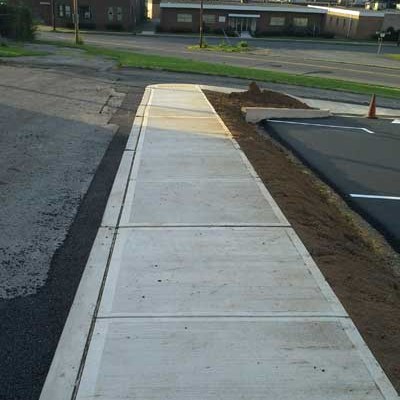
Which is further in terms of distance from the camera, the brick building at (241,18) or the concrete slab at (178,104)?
the brick building at (241,18)

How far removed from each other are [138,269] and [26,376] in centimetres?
174

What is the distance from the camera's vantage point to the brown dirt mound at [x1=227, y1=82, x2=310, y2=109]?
16.8 meters

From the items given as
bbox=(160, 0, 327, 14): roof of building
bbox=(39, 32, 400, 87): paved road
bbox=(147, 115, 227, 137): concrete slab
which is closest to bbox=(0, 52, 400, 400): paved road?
bbox=(147, 115, 227, 137): concrete slab

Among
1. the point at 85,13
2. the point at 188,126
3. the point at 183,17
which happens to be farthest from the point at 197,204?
the point at 183,17

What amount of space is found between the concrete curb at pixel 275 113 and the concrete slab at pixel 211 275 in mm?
9305

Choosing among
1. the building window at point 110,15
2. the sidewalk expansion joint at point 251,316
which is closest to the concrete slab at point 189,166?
the sidewalk expansion joint at point 251,316

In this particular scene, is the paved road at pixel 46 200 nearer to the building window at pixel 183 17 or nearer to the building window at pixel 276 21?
the building window at pixel 183 17

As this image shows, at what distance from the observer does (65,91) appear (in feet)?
56.6

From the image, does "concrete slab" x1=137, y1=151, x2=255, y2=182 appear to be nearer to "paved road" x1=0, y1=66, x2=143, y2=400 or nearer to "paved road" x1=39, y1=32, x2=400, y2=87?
"paved road" x1=0, y1=66, x2=143, y2=400

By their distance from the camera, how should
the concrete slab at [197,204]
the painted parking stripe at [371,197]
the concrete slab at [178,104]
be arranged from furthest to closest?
the concrete slab at [178,104] < the painted parking stripe at [371,197] < the concrete slab at [197,204]

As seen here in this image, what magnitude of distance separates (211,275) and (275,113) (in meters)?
11.1

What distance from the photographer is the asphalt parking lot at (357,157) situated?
27.0ft

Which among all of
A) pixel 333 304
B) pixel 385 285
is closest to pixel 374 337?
pixel 333 304

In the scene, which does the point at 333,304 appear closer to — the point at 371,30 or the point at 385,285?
the point at 385,285
